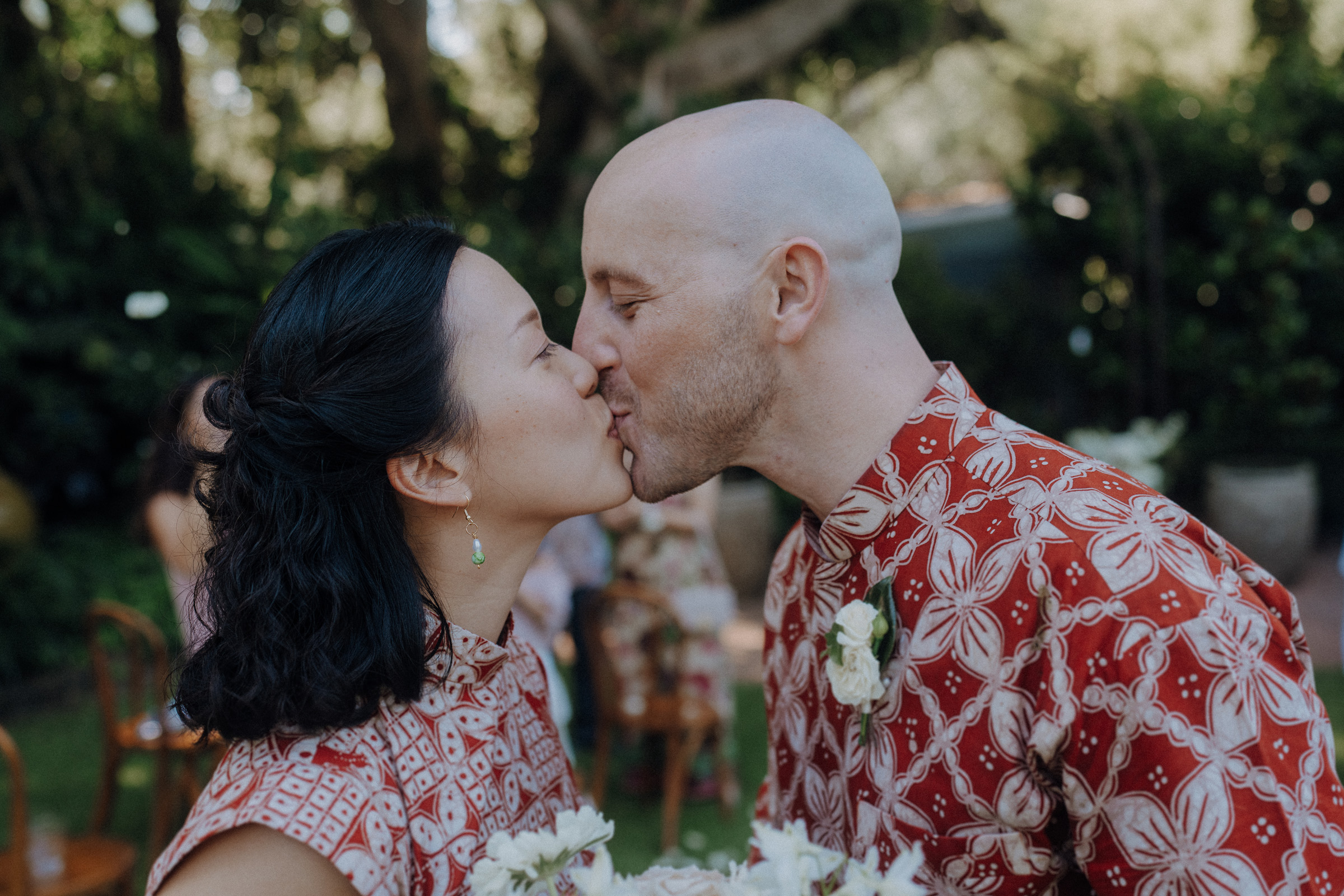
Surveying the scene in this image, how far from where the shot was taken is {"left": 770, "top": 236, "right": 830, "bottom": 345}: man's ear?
166cm

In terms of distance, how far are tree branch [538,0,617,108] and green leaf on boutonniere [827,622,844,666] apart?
21.6ft

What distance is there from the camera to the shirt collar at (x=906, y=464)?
1.65m

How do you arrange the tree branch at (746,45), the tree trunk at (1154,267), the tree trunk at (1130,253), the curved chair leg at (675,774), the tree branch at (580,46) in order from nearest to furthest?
the curved chair leg at (675,774), the tree branch at (580,46), the tree branch at (746,45), the tree trunk at (1154,267), the tree trunk at (1130,253)

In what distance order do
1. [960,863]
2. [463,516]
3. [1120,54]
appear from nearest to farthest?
[960,863] < [463,516] < [1120,54]

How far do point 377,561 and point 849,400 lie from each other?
816 mm

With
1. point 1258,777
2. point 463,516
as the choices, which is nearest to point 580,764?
point 463,516

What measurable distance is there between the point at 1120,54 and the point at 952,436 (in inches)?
733

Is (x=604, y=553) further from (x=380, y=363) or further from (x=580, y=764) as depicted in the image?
(x=380, y=363)

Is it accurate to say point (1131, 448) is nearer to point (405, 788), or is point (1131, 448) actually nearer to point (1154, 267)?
point (405, 788)

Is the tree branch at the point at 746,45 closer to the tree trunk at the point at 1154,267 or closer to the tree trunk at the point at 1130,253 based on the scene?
the tree trunk at the point at 1130,253

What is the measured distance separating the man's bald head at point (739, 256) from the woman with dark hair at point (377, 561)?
0.18m

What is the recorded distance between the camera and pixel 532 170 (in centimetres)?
934

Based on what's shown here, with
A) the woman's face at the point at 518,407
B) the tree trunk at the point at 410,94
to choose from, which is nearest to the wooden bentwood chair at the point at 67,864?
the woman's face at the point at 518,407

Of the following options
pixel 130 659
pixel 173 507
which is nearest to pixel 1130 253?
pixel 173 507
